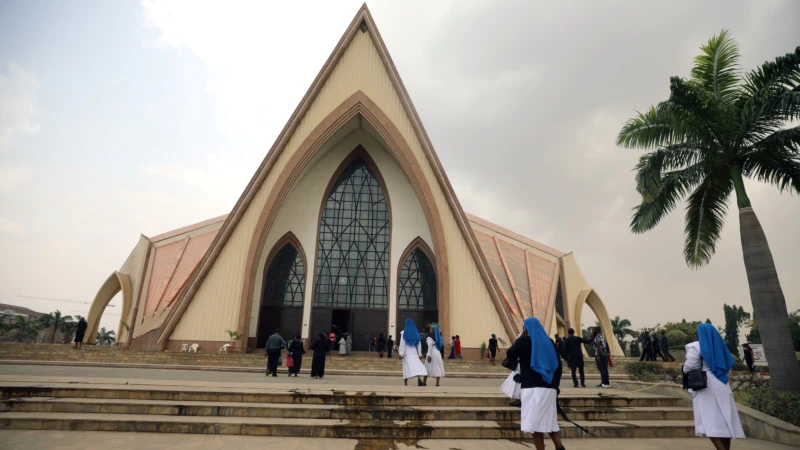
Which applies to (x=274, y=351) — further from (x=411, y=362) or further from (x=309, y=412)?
(x=309, y=412)

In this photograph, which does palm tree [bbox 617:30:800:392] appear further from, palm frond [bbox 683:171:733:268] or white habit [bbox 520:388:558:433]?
white habit [bbox 520:388:558:433]

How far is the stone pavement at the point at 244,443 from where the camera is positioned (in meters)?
4.77

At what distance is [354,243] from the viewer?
22.0m

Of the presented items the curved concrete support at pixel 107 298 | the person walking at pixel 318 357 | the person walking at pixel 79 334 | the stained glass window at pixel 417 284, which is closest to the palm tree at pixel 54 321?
the curved concrete support at pixel 107 298

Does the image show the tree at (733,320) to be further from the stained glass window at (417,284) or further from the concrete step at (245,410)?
the concrete step at (245,410)

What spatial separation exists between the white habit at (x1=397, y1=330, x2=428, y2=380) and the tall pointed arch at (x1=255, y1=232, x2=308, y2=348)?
1237 centimetres

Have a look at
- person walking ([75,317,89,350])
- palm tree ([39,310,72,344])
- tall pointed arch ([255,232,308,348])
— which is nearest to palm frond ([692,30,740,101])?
tall pointed arch ([255,232,308,348])

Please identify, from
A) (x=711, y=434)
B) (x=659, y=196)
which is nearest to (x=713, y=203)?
(x=659, y=196)

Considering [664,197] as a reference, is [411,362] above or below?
below

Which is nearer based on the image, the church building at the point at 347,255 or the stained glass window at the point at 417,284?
the church building at the point at 347,255

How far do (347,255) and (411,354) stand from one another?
12.8 m

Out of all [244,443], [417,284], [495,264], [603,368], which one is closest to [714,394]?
[603,368]

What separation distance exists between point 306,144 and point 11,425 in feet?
50.5

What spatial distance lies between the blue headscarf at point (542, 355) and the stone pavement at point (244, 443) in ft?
4.65
